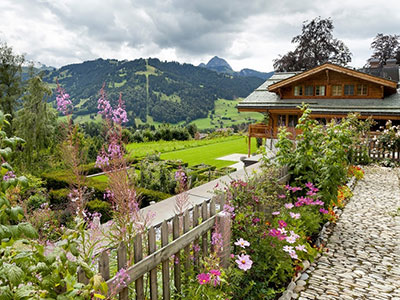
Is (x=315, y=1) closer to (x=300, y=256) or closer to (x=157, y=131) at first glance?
(x=300, y=256)

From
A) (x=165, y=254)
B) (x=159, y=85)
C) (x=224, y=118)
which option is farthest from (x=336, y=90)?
(x=159, y=85)

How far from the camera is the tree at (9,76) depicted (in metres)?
17.4

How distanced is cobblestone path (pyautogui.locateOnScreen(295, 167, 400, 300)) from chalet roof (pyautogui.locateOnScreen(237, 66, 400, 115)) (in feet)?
32.9

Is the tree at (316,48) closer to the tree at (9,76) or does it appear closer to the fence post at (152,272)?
the tree at (9,76)

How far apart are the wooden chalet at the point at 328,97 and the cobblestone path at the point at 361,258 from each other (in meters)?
10.2

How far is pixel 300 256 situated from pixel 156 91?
10680 centimetres

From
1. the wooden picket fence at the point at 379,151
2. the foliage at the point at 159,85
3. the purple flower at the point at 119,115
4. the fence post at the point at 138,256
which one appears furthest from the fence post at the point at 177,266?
the foliage at the point at 159,85

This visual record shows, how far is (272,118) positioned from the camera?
20.6 meters

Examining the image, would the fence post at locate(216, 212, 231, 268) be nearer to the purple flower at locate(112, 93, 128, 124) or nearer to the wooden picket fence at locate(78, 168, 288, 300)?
Result: the wooden picket fence at locate(78, 168, 288, 300)

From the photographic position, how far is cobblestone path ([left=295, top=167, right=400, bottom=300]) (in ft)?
10.5

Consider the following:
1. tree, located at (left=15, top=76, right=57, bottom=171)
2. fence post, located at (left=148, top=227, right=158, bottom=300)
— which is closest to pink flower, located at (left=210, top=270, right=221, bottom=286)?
fence post, located at (left=148, top=227, right=158, bottom=300)

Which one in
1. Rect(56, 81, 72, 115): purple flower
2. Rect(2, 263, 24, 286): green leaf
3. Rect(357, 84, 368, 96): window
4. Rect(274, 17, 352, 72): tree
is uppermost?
Rect(274, 17, 352, 72): tree

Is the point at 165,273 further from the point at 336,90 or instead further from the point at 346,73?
the point at 336,90

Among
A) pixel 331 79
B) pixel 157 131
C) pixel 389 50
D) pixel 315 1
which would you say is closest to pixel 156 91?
pixel 157 131
